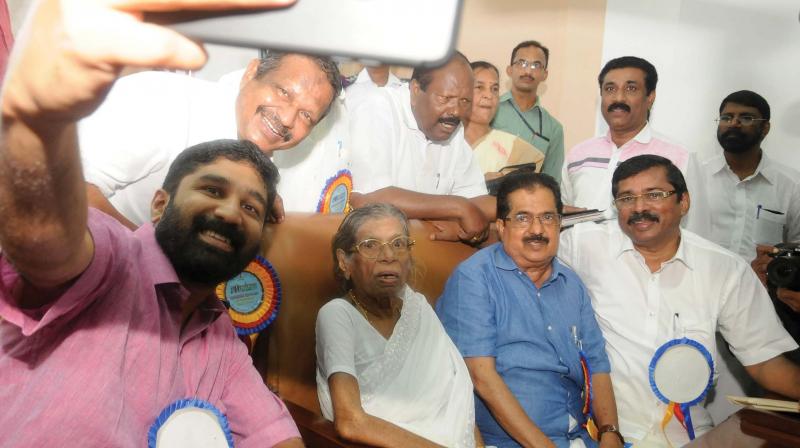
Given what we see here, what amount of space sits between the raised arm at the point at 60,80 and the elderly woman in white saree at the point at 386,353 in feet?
3.14

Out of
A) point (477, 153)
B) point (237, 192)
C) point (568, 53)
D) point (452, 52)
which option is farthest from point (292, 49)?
point (568, 53)

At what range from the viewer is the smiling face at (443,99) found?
6.07ft

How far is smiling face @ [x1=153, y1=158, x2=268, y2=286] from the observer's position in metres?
1.00

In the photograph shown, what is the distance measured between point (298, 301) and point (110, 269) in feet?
2.42

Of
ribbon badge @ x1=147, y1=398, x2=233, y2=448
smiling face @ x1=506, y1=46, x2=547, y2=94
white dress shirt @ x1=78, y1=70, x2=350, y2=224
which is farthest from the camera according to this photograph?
smiling face @ x1=506, y1=46, x2=547, y2=94

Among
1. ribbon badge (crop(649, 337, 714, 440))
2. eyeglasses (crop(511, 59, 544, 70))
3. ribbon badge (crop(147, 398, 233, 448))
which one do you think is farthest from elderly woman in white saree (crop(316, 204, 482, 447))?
eyeglasses (crop(511, 59, 544, 70))

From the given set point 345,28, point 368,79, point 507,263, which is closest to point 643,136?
point 507,263

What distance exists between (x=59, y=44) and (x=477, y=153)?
5.68ft

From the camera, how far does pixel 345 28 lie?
333mm

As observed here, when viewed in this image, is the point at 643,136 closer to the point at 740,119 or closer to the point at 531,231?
the point at 740,119

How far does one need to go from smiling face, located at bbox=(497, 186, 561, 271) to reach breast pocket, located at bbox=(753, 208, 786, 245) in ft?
2.78

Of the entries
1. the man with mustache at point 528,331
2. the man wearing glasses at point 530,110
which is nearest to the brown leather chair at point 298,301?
the man with mustache at point 528,331

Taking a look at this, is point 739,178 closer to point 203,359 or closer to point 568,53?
point 568,53

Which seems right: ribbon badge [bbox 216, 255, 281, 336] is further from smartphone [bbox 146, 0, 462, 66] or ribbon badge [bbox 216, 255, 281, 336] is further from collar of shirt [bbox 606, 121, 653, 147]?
collar of shirt [bbox 606, 121, 653, 147]
